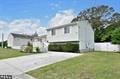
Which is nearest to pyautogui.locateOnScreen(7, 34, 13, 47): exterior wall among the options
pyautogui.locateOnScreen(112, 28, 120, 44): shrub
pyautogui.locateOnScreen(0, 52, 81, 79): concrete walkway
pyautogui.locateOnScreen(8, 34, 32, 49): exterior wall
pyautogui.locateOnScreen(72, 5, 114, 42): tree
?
pyautogui.locateOnScreen(8, 34, 32, 49): exterior wall

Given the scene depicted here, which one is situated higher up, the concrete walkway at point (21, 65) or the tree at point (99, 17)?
the tree at point (99, 17)

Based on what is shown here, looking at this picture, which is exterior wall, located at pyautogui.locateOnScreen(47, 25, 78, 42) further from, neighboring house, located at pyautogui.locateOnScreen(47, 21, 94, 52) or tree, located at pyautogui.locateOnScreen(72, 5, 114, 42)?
tree, located at pyautogui.locateOnScreen(72, 5, 114, 42)

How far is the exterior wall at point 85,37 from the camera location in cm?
3610

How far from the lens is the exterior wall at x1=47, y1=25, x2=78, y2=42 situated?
3630cm

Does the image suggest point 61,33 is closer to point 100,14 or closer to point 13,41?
point 100,14

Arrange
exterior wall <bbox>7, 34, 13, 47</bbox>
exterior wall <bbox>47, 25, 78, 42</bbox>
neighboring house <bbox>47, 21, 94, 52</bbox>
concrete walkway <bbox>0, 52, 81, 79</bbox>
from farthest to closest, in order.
A: 1. exterior wall <bbox>7, 34, 13, 47</bbox>
2. exterior wall <bbox>47, 25, 78, 42</bbox>
3. neighboring house <bbox>47, 21, 94, 52</bbox>
4. concrete walkway <bbox>0, 52, 81, 79</bbox>

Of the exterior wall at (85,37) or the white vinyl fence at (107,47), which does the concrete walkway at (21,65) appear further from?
the white vinyl fence at (107,47)

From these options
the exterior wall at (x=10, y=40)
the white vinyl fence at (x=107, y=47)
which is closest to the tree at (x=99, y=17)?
the white vinyl fence at (x=107, y=47)

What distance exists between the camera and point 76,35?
35875 millimetres

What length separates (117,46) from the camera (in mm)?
38375

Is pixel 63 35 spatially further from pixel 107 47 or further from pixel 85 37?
pixel 107 47

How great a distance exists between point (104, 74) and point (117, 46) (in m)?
28.0

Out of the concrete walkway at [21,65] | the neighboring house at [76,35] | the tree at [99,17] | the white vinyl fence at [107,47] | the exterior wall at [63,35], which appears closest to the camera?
the concrete walkway at [21,65]

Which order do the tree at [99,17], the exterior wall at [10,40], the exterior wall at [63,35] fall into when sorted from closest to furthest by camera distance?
the exterior wall at [63,35], the tree at [99,17], the exterior wall at [10,40]
